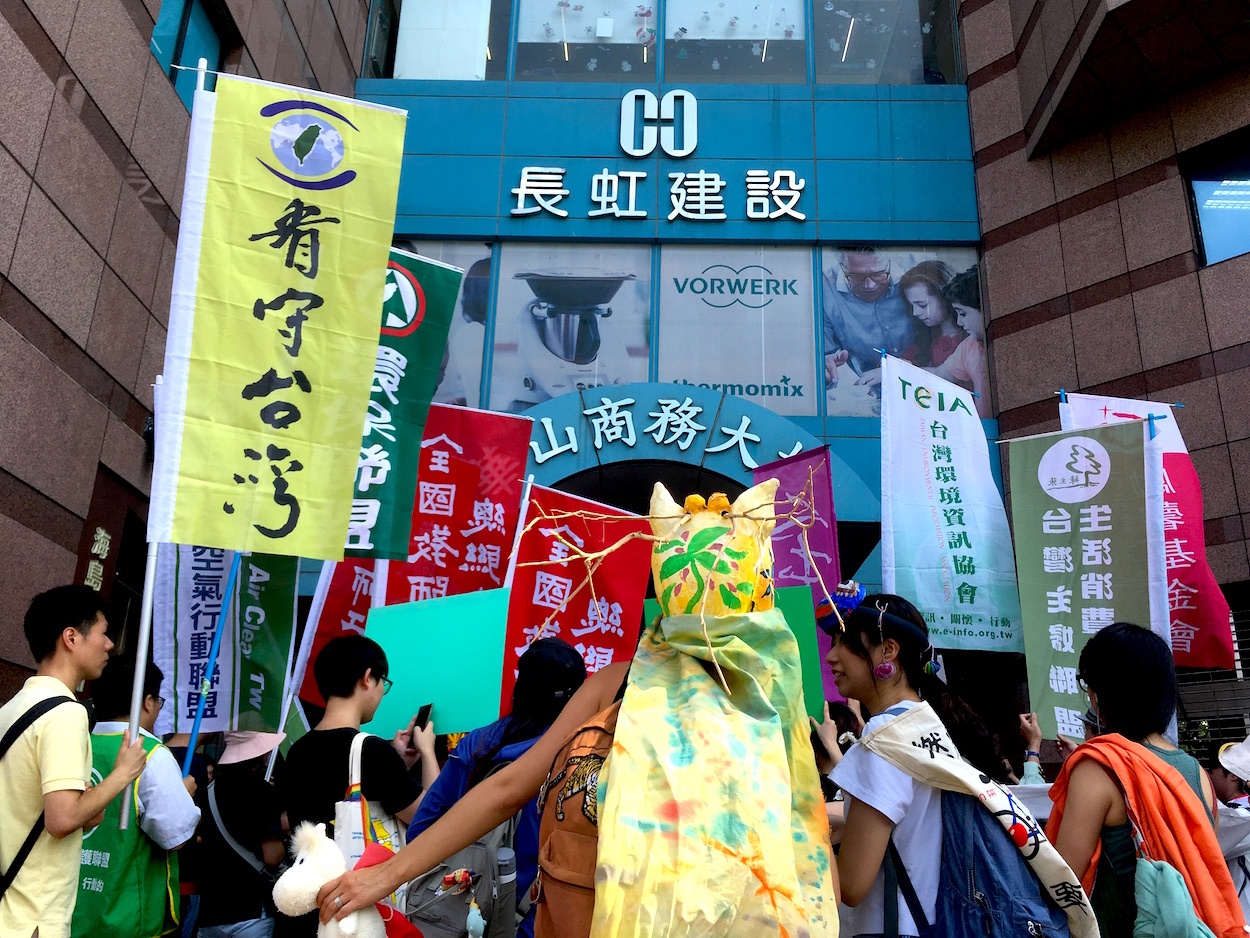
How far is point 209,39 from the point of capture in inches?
377

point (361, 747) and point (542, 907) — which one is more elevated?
point (361, 747)

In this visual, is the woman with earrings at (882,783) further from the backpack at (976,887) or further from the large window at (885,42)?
the large window at (885,42)

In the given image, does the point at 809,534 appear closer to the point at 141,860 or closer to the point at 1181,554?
the point at 1181,554

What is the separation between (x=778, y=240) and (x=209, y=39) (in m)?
6.45

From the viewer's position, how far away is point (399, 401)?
18.7 feet

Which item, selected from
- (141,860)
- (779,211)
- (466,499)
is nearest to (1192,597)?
(466,499)

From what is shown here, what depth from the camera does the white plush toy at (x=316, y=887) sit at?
202cm

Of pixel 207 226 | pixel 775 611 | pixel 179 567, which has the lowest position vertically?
pixel 775 611

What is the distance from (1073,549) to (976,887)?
5124mm

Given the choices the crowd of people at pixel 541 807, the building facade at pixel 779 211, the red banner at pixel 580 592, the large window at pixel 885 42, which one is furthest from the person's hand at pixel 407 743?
the large window at pixel 885 42

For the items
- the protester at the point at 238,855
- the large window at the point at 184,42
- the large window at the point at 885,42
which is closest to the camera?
the protester at the point at 238,855

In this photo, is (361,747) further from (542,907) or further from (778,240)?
(778,240)

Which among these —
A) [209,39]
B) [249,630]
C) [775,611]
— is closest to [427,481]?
[249,630]

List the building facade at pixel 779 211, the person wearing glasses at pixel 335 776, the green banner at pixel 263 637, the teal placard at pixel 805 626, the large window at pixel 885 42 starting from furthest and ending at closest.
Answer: the large window at pixel 885 42 < the building facade at pixel 779 211 < the green banner at pixel 263 637 < the teal placard at pixel 805 626 < the person wearing glasses at pixel 335 776
